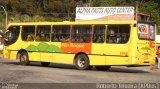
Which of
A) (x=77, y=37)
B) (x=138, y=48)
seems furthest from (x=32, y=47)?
(x=138, y=48)

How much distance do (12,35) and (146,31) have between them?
378 inches

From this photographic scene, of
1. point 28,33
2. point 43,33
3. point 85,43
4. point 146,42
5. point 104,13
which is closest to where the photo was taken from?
point 146,42

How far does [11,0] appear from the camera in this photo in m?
→ 102

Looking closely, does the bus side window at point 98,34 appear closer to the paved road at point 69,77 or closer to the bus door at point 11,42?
the paved road at point 69,77

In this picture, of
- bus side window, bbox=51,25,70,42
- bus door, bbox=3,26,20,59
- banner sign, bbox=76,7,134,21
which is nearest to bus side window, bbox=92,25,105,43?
bus side window, bbox=51,25,70,42

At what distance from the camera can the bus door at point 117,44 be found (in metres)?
24.0

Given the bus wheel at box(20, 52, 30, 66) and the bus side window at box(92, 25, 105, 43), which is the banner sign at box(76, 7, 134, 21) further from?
the bus side window at box(92, 25, 105, 43)

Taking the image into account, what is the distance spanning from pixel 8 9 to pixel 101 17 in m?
52.6

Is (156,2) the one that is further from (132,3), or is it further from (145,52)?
(145,52)

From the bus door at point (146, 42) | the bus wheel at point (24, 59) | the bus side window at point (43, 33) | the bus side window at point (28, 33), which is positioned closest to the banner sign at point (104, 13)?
the bus side window at point (28, 33)

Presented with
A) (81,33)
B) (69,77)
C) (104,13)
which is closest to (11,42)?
(81,33)

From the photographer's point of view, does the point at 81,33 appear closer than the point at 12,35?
Yes

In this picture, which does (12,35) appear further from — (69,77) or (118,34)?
(69,77)

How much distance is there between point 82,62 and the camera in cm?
2586
